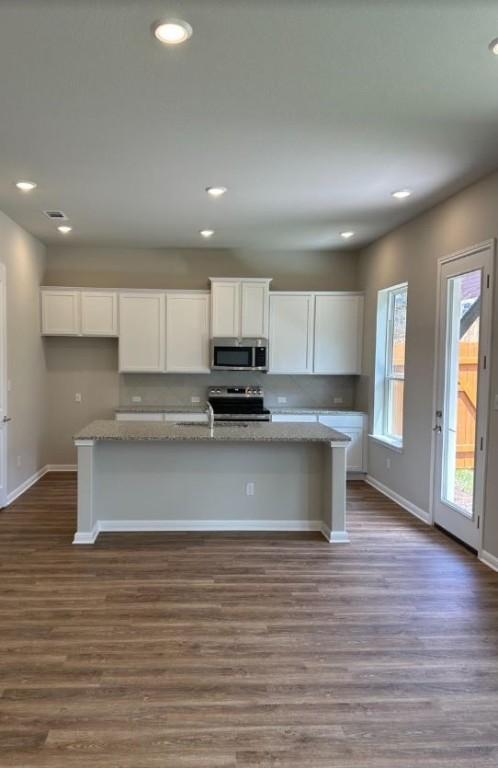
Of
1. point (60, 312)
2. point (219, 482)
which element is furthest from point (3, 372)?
point (219, 482)

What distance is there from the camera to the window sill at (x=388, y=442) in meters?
5.50

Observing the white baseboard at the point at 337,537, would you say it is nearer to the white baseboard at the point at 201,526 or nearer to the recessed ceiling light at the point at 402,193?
the white baseboard at the point at 201,526

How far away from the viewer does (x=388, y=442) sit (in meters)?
5.77

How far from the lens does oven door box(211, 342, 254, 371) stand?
6.45 m

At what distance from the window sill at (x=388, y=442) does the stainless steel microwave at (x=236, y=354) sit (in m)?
1.70

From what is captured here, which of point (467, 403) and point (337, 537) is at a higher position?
point (467, 403)

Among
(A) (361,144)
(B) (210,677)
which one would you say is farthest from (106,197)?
(B) (210,677)

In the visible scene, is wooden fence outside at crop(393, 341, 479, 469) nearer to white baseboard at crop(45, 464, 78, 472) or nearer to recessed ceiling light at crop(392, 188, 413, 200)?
recessed ceiling light at crop(392, 188, 413, 200)

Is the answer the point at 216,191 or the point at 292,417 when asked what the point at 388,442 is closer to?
the point at 292,417

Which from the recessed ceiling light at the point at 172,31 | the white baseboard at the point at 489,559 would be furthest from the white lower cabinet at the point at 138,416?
the recessed ceiling light at the point at 172,31

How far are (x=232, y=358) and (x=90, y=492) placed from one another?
9.22 feet

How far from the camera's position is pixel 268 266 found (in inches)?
272

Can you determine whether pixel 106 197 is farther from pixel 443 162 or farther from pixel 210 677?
pixel 210 677

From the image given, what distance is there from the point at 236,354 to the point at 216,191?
8.00ft
